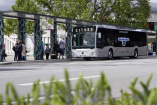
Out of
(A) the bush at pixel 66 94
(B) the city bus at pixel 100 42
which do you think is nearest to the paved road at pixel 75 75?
(A) the bush at pixel 66 94

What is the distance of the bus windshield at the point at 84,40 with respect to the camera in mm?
29438

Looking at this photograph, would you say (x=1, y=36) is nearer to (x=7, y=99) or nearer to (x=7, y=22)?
(x=7, y=99)

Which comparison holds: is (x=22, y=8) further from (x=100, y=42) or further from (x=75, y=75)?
(x=75, y=75)

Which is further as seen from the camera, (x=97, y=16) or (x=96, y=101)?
(x=97, y=16)

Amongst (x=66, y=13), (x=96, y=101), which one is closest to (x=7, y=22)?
(x=66, y=13)

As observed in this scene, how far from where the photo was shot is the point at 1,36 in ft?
82.3

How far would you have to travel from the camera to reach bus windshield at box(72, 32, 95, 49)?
29.4 meters

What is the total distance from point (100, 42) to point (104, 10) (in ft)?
82.4

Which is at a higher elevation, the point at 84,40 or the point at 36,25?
the point at 36,25

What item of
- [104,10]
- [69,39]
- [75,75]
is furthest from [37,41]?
[104,10]

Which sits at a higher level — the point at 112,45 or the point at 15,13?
the point at 15,13

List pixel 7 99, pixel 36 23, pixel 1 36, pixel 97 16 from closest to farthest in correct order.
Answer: pixel 7 99 → pixel 1 36 → pixel 36 23 → pixel 97 16

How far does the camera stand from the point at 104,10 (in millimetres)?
54188

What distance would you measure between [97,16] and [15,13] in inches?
1242
